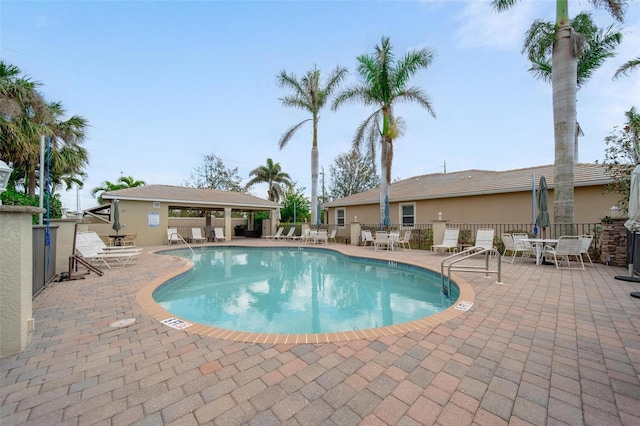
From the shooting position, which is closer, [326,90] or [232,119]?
[326,90]

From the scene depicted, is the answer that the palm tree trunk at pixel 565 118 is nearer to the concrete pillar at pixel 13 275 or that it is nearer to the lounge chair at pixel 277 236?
the concrete pillar at pixel 13 275

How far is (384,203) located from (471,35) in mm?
7932

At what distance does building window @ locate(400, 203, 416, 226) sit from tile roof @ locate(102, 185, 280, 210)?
9905mm

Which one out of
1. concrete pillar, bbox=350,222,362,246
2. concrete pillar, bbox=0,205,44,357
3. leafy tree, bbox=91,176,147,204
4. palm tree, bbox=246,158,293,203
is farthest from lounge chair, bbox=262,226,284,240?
leafy tree, bbox=91,176,147,204

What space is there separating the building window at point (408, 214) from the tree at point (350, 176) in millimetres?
19542

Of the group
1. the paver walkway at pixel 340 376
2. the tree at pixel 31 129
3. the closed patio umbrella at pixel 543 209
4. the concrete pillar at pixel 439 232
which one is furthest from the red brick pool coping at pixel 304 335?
the tree at pixel 31 129

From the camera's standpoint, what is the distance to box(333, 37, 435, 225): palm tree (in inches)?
530

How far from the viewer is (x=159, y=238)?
16.8 m

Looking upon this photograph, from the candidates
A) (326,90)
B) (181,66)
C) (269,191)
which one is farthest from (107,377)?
(269,191)

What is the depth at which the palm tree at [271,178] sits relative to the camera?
1168 inches

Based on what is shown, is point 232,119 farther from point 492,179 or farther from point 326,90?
point 492,179

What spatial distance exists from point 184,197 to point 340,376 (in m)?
18.3

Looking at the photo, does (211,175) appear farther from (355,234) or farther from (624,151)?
(624,151)

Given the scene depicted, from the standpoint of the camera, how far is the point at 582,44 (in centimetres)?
840
